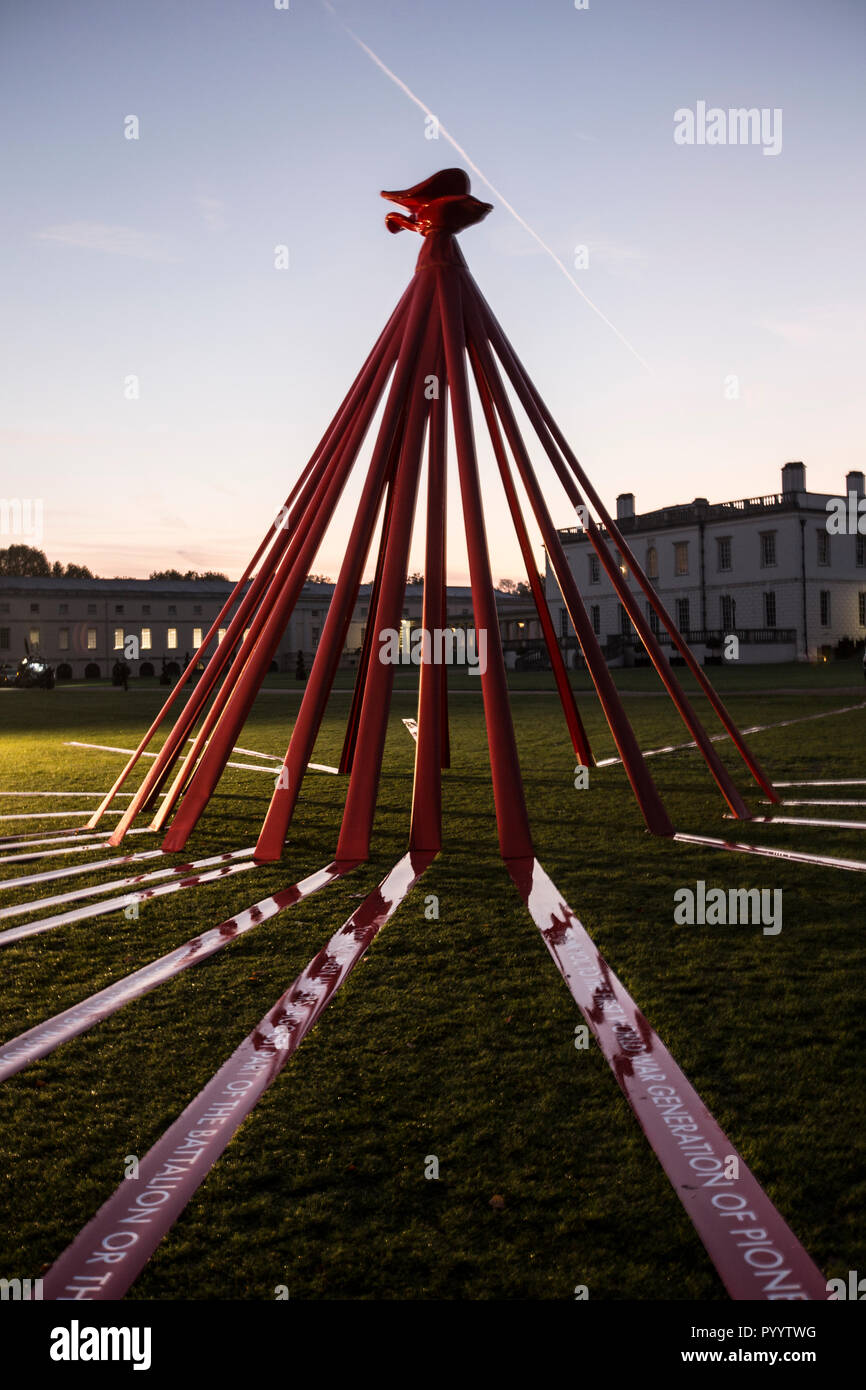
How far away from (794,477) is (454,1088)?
58976mm

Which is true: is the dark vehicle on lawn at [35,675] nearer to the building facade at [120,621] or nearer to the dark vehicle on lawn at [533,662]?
the dark vehicle on lawn at [533,662]

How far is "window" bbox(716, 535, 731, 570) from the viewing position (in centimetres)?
5938

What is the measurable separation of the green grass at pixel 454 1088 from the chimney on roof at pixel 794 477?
179ft

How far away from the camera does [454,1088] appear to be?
3580 mm

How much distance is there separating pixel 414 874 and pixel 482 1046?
302 centimetres

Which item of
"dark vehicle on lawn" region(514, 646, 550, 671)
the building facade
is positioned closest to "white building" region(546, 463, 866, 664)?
"dark vehicle on lawn" region(514, 646, 550, 671)

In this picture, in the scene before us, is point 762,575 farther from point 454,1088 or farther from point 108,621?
point 454,1088

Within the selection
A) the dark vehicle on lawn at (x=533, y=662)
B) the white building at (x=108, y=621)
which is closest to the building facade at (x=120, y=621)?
the white building at (x=108, y=621)

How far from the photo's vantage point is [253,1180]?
300 cm

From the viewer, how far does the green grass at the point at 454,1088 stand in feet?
8.64

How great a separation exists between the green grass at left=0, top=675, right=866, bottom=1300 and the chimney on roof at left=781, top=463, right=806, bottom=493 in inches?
2152

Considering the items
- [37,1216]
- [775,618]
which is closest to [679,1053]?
[37,1216]

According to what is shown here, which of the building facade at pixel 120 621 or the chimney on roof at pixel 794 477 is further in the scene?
the building facade at pixel 120 621
